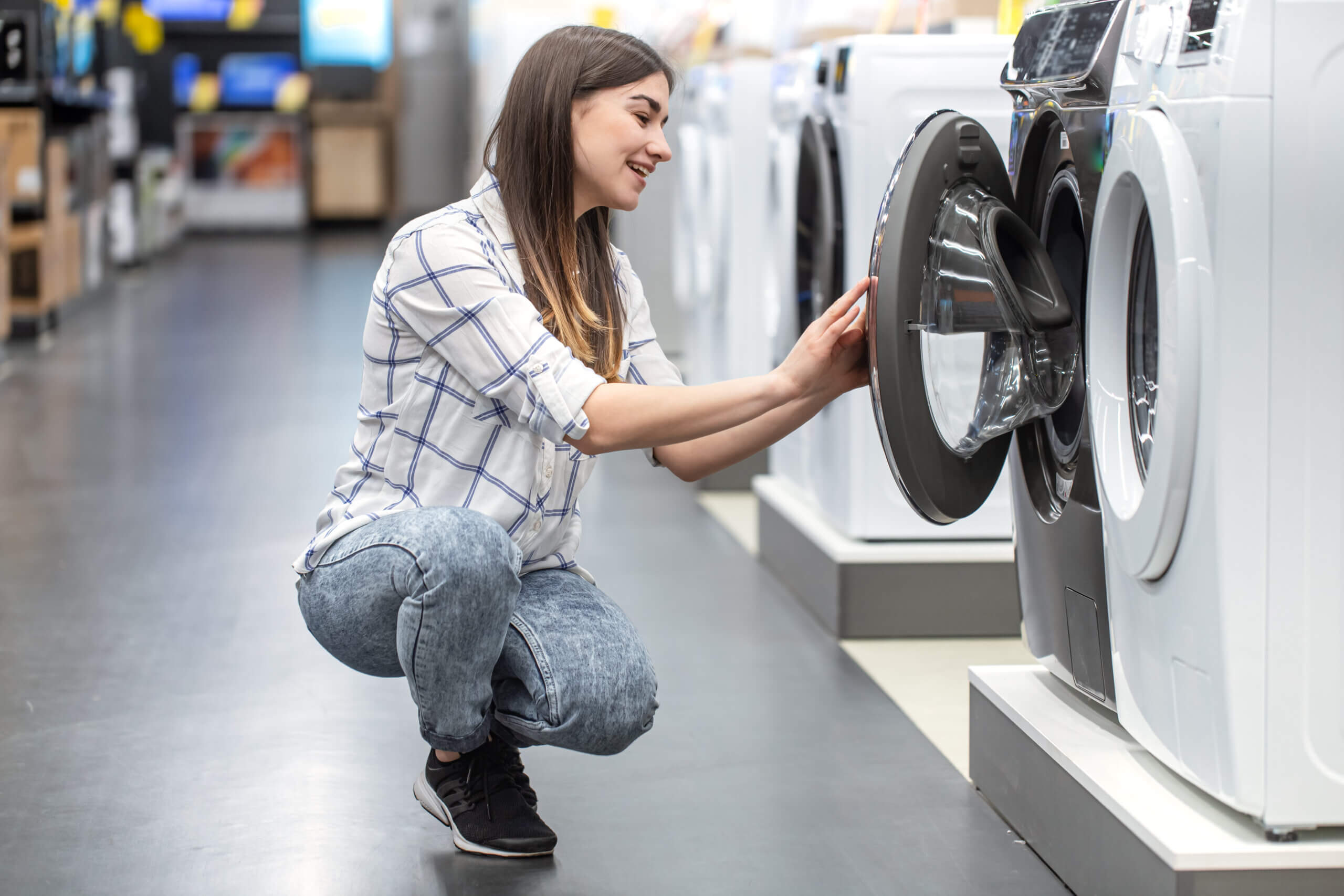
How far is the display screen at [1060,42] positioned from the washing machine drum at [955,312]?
0.10 m

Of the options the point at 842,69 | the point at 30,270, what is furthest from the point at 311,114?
the point at 842,69

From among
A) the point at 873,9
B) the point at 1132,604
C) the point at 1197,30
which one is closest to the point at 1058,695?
the point at 1132,604

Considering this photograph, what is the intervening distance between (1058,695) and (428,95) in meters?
12.1

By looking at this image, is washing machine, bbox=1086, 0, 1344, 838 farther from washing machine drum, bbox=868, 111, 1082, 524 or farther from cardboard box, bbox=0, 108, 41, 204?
cardboard box, bbox=0, 108, 41, 204

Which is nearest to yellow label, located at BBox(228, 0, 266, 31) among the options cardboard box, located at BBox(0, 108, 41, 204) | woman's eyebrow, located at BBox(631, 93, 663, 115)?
cardboard box, located at BBox(0, 108, 41, 204)

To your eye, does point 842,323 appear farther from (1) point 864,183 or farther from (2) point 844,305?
(1) point 864,183

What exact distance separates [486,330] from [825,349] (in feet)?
1.15

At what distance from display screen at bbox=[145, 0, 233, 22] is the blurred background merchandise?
0.05 feet

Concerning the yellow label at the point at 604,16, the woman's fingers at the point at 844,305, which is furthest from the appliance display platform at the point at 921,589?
the yellow label at the point at 604,16

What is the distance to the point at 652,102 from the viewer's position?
1687 millimetres

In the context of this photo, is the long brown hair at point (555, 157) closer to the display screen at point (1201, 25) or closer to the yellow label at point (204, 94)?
the display screen at point (1201, 25)

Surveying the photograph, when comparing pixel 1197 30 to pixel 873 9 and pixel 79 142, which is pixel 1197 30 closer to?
pixel 873 9

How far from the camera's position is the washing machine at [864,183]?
2.52 metres

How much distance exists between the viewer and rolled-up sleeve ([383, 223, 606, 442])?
1552 mm
